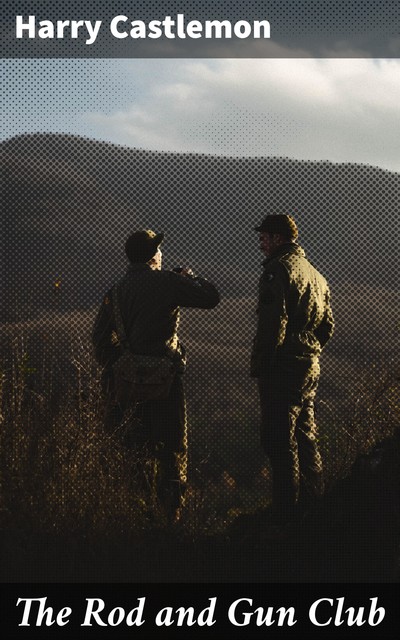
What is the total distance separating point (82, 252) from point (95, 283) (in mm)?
1024

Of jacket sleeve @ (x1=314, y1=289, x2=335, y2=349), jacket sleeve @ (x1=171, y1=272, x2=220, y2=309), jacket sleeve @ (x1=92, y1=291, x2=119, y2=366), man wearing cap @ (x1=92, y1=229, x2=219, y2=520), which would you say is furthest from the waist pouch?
jacket sleeve @ (x1=314, y1=289, x2=335, y2=349)

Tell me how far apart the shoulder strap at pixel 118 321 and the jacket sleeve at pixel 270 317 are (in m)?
0.96

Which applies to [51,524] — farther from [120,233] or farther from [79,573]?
[120,233]

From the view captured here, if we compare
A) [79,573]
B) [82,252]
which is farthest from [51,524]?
[82,252]

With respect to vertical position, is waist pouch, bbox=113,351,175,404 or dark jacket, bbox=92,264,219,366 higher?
dark jacket, bbox=92,264,219,366

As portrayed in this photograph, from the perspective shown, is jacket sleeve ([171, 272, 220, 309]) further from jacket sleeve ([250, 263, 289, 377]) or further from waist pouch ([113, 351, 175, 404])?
waist pouch ([113, 351, 175, 404])

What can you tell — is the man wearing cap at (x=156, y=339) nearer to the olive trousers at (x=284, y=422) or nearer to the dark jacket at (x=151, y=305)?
the dark jacket at (x=151, y=305)

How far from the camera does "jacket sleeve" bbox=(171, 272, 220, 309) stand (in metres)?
5.90

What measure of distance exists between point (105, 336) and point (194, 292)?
795mm

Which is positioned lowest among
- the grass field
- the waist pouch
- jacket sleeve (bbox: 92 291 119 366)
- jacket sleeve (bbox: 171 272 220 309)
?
the grass field

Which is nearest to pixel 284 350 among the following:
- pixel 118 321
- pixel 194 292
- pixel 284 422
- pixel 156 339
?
pixel 284 422

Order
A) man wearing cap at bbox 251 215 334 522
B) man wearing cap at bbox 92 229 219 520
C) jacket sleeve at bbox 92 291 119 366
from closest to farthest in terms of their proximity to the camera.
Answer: man wearing cap at bbox 251 215 334 522 < man wearing cap at bbox 92 229 219 520 < jacket sleeve at bbox 92 291 119 366

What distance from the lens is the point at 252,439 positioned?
422 inches

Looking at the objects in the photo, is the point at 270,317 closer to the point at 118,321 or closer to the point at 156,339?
the point at 156,339
